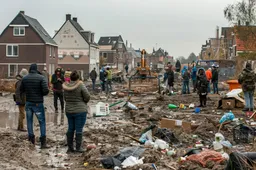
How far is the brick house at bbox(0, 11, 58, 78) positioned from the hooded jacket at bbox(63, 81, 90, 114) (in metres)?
48.1

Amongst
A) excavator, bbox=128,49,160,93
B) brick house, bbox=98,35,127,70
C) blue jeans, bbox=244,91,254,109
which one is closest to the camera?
blue jeans, bbox=244,91,254,109

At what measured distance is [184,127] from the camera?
12.4 metres

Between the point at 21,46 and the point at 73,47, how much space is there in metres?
14.1

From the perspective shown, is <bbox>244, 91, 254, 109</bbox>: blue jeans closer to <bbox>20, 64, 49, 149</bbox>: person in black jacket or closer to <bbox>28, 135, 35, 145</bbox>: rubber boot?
<bbox>20, 64, 49, 149</bbox>: person in black jacket

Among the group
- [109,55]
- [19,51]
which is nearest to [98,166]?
[19,51]

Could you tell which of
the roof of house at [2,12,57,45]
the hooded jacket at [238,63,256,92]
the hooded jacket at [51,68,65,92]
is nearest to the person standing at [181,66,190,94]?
the hooded jacket at [238,63,256,92]

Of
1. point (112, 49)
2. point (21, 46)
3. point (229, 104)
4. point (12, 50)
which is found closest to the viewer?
point (229, 104)

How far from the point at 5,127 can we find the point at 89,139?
341 centimetres

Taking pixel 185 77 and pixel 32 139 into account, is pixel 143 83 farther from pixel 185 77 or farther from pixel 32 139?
pixel 32 139

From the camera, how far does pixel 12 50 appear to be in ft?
189

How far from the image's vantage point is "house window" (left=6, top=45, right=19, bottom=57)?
5765 cm

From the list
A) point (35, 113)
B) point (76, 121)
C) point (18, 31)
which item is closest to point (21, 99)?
point (35, 113)

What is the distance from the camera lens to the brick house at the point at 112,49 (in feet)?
312

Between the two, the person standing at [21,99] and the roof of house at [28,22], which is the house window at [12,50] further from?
the person standing at [21,99]
